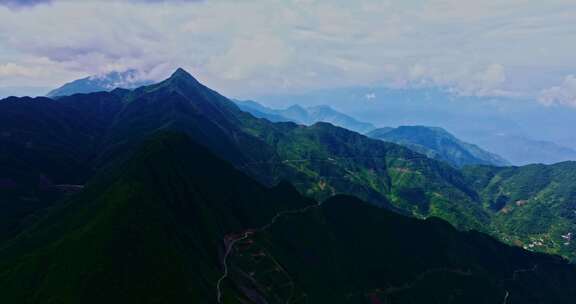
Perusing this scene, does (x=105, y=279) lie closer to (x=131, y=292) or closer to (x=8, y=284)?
(x=131, y=292)

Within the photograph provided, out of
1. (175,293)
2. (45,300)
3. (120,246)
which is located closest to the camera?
(45,300)

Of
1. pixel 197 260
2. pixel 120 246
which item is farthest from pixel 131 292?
pixel 197 260

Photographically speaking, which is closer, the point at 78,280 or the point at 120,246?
the point at 78,280

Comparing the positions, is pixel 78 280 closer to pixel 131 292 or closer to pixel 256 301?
pixel 131 292

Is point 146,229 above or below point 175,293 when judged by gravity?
above

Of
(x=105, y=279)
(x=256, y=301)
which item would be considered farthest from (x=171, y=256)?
(x=256, y=301)

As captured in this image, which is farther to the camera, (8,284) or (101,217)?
(101,217)

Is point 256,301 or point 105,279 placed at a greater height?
point 105,279

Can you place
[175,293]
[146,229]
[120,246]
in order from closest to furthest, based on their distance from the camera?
1. [175,293]
2. [120,246]
3. [146,229]

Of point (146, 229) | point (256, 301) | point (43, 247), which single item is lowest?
point (256, 301)
